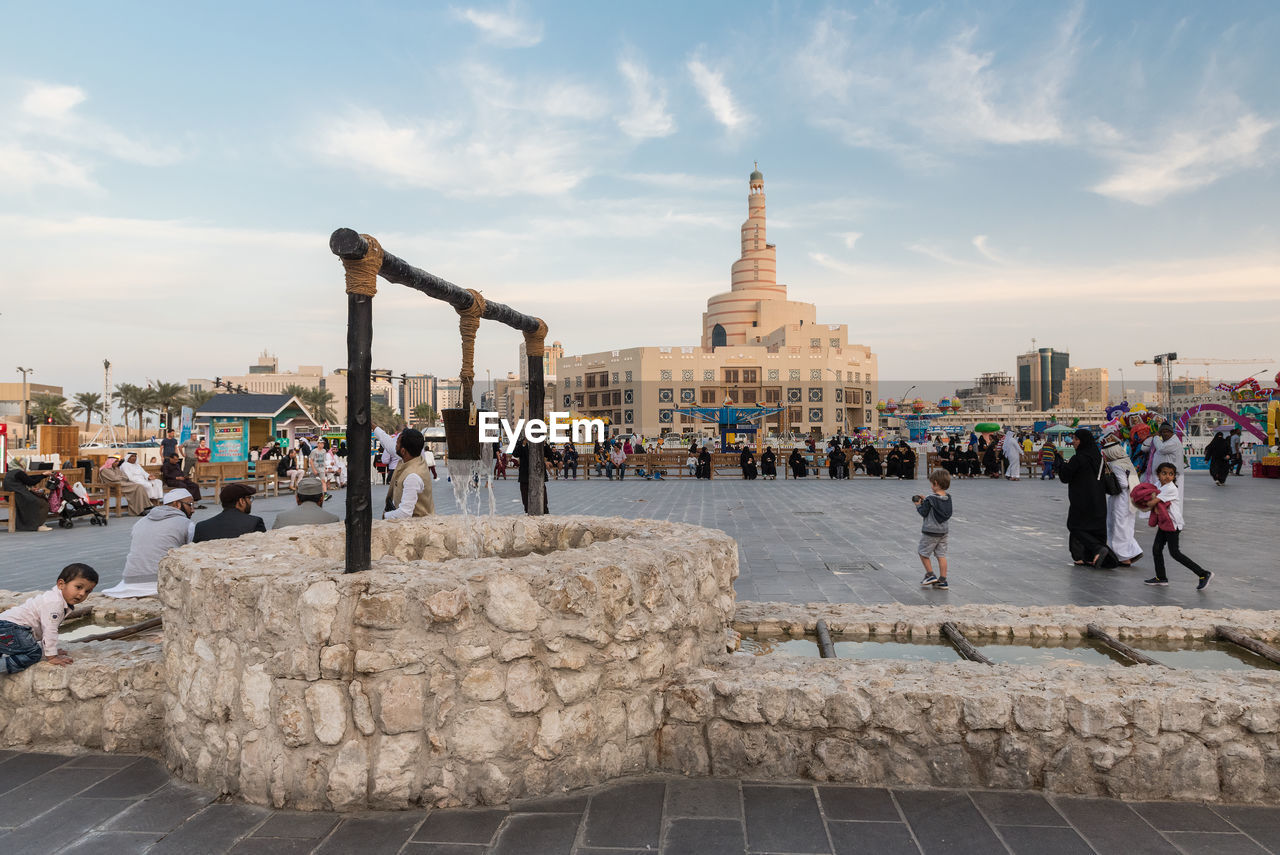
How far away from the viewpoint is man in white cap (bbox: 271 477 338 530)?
609cm

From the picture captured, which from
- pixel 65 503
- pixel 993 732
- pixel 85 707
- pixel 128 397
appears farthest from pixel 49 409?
pixel 993 732

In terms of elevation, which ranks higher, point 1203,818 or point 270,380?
point 270,380

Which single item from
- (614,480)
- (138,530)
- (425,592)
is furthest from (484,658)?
(614,480)

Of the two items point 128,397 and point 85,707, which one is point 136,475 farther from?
point 128,397

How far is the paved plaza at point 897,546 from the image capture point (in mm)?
6762

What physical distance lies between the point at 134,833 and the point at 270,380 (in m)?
156

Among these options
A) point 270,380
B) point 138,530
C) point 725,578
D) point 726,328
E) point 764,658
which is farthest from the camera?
point 270,380

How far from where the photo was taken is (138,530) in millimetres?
6121

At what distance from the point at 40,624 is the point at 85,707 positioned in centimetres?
56

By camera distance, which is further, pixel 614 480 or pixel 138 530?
pixel 614 480

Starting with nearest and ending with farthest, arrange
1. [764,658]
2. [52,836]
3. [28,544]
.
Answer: [52,836], [764,658], [28,544]

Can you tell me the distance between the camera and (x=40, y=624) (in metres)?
3.91

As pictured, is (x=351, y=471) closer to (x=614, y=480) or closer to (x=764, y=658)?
(x=764, y=658)

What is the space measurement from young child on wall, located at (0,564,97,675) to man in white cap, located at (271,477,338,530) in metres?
1.83
